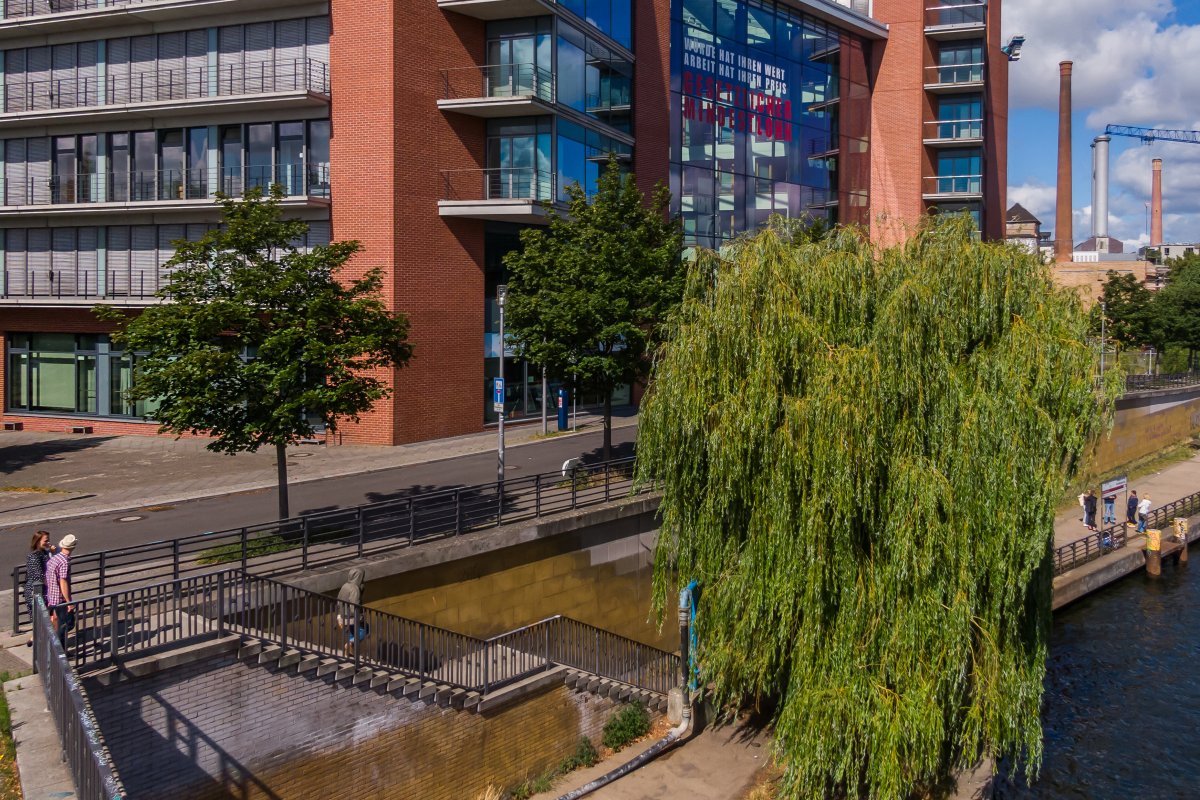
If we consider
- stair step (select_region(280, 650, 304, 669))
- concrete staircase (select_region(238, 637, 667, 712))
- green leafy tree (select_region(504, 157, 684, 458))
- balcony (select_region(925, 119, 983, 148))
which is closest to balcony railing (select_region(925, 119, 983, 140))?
balcony (select_region(925, 119, 983, 148))

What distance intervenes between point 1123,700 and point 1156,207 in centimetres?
12818

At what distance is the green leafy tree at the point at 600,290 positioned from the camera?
880 inches

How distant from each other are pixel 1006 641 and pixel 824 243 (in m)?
6.45

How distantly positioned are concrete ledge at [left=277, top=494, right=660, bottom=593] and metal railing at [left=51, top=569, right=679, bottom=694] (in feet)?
1.40

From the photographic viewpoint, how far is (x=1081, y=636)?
2503cm

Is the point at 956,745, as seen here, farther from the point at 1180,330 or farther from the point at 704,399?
the point at 1180,330

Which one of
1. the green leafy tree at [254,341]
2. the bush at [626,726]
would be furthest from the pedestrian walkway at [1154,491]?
the green leafy tree at [254,341]

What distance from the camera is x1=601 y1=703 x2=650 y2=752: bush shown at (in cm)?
1652

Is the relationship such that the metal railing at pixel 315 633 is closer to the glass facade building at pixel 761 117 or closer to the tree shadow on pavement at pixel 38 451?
the tree shadow on pavement at pixel 38 451

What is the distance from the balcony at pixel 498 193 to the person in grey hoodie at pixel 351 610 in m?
17.2

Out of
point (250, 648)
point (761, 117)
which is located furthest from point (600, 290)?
point (761, 117)

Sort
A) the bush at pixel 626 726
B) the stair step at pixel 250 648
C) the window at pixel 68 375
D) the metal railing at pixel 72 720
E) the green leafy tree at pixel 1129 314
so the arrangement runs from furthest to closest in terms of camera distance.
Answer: the green leafy tree at pixel 1129 314, the window at pixel 68 375, the bush at pixel 626 726, the stair step at pixel 250 648, the metal railing at pixel 72 720

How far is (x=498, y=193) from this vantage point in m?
30.5

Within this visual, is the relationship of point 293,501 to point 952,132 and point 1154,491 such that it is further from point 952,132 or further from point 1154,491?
point 952,132
